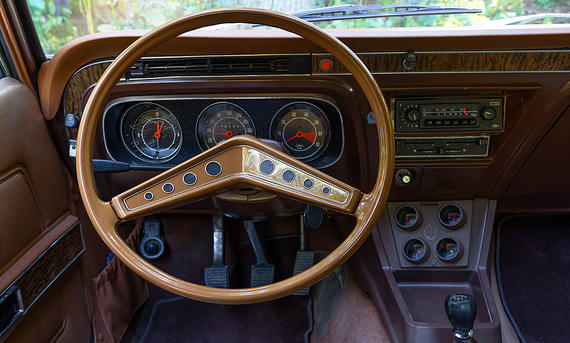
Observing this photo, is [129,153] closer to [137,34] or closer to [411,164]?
[137,34]

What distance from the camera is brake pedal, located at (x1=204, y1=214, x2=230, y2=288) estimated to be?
208 cm

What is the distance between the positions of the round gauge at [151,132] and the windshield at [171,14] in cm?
30

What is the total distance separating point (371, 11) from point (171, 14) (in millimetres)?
702

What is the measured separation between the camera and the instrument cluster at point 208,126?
5.43 feet

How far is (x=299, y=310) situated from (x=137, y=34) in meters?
1.37

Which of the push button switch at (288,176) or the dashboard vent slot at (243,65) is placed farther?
the dashboard vent slot at (243,65)

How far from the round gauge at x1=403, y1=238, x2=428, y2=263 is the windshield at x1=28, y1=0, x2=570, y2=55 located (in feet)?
2.73

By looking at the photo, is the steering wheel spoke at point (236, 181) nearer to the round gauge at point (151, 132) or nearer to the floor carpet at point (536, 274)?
the round gauge at point (151, 132)

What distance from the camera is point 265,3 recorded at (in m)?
1.51

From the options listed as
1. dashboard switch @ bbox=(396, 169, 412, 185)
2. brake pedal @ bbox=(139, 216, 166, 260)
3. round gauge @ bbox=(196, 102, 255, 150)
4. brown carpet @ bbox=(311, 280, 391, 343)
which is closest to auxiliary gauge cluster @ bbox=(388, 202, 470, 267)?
dashboard switch @ bbox=(396, 169, 412, 185)

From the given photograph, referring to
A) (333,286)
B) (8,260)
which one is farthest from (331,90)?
(8,260)

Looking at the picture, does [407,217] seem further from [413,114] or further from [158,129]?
[158,129]

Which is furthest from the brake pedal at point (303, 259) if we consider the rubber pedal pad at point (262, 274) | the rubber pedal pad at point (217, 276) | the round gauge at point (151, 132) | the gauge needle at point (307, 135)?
the round gauge at point (151, 132)

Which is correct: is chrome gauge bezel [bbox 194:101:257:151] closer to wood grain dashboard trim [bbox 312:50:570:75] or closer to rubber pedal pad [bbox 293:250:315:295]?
wood grain dashboard trim [bbox 312:50:570:75]
